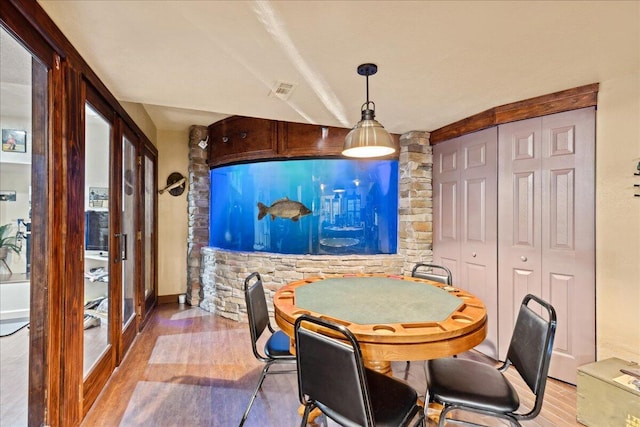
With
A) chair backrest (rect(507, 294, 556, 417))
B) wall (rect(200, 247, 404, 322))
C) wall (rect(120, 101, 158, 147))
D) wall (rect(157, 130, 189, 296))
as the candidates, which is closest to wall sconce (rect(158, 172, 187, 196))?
wall (rect(157, 130, 189, 296))

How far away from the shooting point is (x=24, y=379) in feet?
7.63

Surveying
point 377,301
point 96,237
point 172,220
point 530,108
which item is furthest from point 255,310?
point 172,220

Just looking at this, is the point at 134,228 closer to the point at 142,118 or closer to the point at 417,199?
the point at 142,118

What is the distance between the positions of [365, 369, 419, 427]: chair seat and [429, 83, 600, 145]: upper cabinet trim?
2.33 metres

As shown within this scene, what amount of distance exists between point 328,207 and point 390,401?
2.58m

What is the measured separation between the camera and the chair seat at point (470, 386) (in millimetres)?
1395

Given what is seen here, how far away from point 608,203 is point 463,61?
145 cm

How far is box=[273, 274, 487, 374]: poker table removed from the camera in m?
1.33

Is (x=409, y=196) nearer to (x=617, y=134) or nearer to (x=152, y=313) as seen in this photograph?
Result: (x=617, y=134)

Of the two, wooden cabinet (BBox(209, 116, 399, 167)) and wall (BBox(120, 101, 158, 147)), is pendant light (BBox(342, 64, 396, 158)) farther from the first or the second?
wall (BBox(120, 101, 158, 147))

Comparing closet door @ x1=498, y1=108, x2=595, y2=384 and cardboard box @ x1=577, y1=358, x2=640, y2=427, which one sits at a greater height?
closet door @ x1=498, y1=108, x2=595, y2=384

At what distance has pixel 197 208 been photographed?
14.4ft

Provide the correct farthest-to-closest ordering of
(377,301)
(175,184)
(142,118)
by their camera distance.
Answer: (175,184) < (142,118) < (377,301)

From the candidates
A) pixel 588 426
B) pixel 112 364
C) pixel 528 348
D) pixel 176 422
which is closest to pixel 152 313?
pixel 112 364
